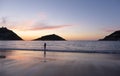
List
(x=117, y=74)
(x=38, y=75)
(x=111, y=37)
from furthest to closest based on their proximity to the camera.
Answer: (x=111, y=37)
(x=117, y=74)
(x=38, y=75)

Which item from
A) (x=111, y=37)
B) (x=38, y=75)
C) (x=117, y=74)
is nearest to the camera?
(x=38, y=75)

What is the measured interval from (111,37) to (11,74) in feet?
557

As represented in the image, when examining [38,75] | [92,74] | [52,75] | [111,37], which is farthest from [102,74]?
[111,37]

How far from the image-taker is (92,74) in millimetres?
8711

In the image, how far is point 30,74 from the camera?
8383 mm

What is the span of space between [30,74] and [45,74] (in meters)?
0.68

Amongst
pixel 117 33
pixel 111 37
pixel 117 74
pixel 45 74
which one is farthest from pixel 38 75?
pixel 117 33

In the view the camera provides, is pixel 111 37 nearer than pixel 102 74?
No

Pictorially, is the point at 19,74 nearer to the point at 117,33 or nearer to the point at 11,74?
the point at 11,74

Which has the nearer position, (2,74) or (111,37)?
(2,74)

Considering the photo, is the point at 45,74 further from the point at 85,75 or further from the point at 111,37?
the point at 111,37

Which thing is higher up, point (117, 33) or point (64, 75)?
point (117, 33)

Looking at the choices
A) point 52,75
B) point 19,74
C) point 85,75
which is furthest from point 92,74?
point 19,74

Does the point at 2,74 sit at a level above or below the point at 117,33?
below
